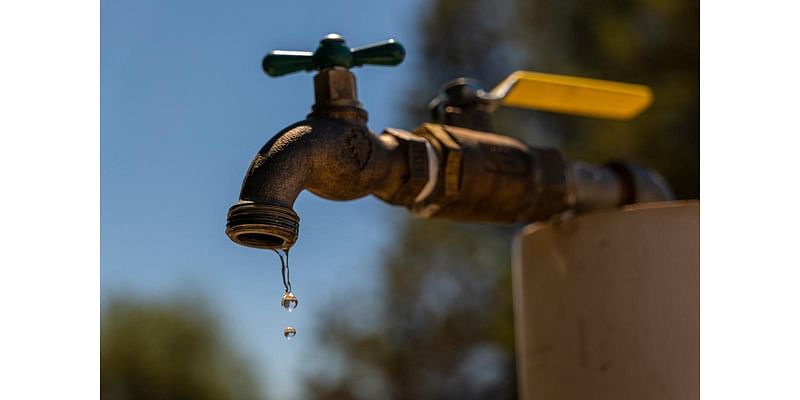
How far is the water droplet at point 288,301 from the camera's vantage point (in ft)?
3.00

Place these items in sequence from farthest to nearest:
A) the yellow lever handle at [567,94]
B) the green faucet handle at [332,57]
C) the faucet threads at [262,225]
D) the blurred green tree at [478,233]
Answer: the blurred green tree at [478,233] → the yellow lever handle at [567,94] → the green faucet handle at [332,57] → the faucet threads at [262,225]

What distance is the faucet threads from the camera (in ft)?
2.84

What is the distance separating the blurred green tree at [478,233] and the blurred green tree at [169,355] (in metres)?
0.33

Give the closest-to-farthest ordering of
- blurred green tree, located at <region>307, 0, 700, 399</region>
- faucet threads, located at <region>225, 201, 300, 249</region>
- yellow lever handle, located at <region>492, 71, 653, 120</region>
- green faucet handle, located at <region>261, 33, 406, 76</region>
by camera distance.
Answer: faucet threads, located at <region>225, 201, 300, 249</region> < green faucet handle, located at <region>261, 33, 406, 76</region> < yellow lever handle, located at <region>492, 71, 653, 120</region> < blurred green tree, located at <region>307, 0, 700, 399</region>

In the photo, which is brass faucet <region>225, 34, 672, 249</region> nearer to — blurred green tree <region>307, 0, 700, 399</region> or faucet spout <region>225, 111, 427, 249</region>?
faucet spout <region>225, 111, 427, 249</region>

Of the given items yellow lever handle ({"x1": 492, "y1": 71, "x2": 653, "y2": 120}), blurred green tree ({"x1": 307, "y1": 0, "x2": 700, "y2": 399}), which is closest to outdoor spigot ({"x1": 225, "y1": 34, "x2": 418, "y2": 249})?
yellow lever handle ({"x1": 492, "y1": 71, "x2": 653, "y2": 120})

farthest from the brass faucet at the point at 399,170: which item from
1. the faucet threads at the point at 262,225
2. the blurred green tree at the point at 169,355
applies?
the blurred green tree at the point at 169,355

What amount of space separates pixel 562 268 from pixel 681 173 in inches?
75.7

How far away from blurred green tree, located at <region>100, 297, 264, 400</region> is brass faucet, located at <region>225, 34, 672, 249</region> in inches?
84.8

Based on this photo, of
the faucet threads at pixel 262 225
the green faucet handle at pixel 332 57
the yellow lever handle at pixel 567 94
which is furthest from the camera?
the yellow lever handle at pixel 567 94

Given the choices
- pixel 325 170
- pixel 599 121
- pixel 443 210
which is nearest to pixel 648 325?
pixel 443 210

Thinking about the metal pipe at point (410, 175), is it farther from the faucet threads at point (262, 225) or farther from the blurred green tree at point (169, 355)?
the blurred green tree at point (169, 355)

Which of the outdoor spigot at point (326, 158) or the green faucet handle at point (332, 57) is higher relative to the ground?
the green faucet handle at point (332, 57)

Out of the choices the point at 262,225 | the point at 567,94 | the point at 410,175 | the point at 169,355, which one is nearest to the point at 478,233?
the point at 169,355
